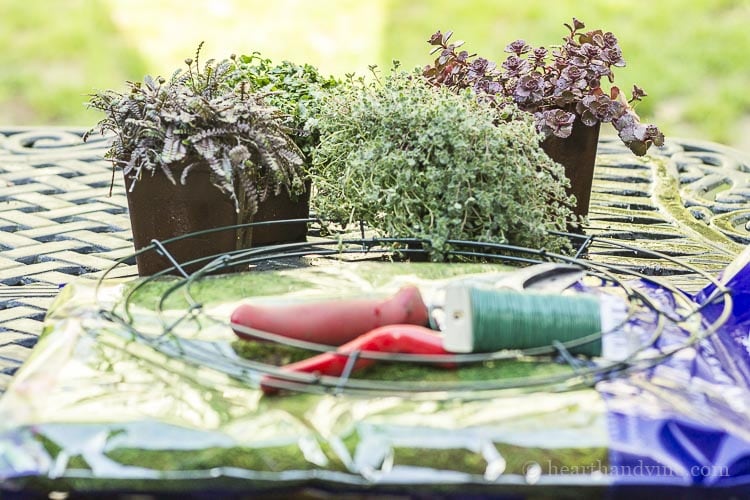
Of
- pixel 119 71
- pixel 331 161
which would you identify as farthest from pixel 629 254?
pixel 119 71

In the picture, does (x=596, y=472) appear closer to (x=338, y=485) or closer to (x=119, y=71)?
(x=338, y=485)

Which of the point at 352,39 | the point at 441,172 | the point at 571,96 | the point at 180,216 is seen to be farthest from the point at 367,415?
the point at 352,39

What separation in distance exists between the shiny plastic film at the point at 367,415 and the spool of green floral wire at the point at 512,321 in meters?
0.01

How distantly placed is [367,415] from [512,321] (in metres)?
0.19

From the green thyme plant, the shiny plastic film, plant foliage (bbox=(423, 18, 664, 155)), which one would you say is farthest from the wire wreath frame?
plant foliage (bbox=(423, 18, 664, 155))

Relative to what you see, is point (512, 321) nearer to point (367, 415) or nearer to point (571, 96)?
point (367, 415)

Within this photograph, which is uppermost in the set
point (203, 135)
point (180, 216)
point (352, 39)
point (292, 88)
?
point (352, 39)

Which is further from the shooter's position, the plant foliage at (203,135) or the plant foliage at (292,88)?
the plant foliage at (292,88)

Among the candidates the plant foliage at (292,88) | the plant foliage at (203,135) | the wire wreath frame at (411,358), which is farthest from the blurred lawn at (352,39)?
the wire wreath frame at (411,358)

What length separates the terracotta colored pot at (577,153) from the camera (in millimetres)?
1616

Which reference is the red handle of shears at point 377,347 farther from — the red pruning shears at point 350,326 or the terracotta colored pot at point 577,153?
the terracotta colored pot at point 577,153

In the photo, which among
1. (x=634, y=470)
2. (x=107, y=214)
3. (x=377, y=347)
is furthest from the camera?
(x=107, y=214)

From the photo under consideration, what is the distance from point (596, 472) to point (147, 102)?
0.93 metres

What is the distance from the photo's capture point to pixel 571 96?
1.58m
